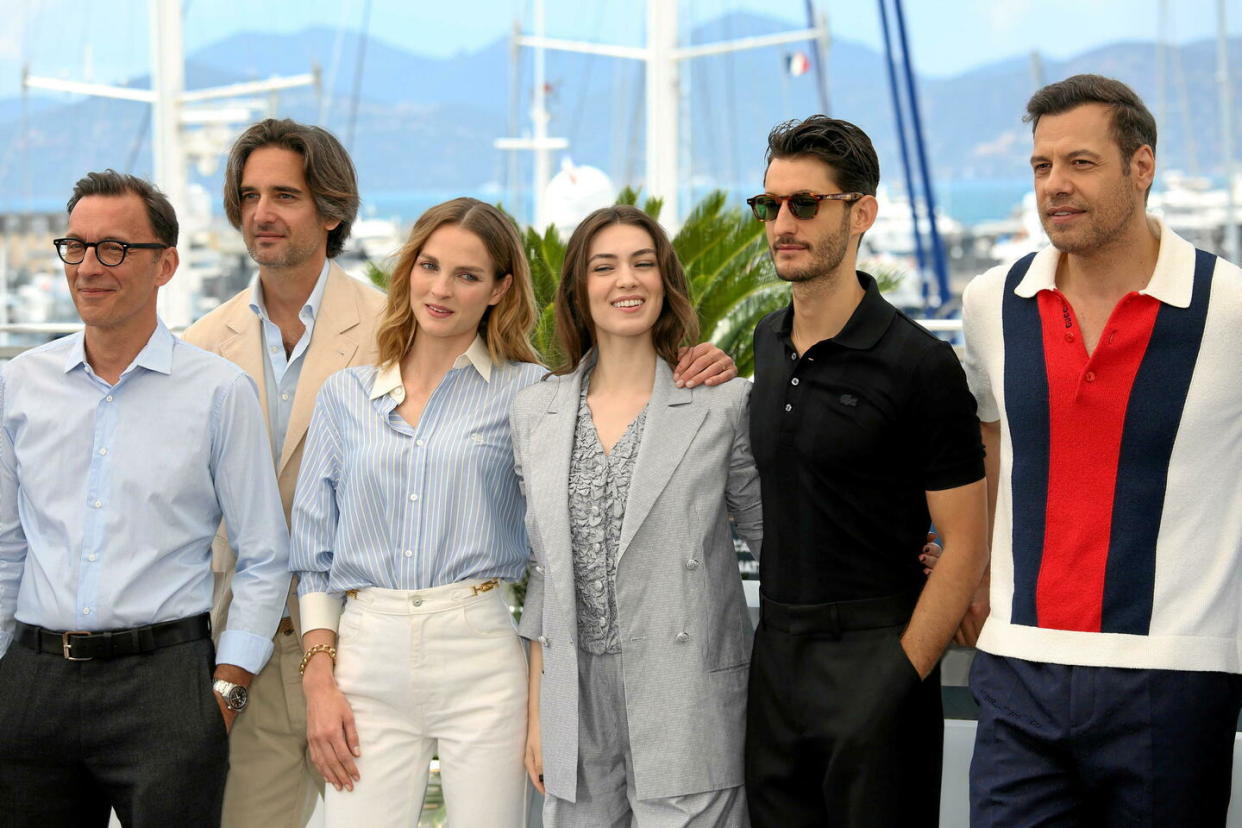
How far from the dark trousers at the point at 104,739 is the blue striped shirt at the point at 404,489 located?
1.31ft

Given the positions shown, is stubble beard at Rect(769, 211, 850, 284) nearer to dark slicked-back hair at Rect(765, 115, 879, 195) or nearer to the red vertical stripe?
dark slicked-back hair at Rect(765, 115, 879, 195)

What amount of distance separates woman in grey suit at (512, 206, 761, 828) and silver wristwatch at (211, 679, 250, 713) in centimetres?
70

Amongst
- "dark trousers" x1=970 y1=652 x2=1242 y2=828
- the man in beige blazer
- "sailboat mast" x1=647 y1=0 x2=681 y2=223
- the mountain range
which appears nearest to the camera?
"dark trousers" x1=970 y1=652 x2=1242 y2=828

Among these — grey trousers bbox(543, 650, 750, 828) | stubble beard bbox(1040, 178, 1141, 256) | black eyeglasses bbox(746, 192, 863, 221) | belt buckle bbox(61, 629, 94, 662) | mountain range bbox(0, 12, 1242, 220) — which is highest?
mountain range bbox(0, 12, 1242, 220)

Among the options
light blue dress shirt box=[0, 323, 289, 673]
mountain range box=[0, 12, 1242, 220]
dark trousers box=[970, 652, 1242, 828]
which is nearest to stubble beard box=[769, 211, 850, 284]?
dark trousers box=[970, 652, 1242, 828]

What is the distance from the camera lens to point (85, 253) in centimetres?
320

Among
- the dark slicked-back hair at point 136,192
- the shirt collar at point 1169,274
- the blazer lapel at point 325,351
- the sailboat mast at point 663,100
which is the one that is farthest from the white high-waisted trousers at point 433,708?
the sailboat mast at point 663,100

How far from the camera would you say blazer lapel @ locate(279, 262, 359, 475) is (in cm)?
365

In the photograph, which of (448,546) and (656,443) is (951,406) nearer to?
(656,443)

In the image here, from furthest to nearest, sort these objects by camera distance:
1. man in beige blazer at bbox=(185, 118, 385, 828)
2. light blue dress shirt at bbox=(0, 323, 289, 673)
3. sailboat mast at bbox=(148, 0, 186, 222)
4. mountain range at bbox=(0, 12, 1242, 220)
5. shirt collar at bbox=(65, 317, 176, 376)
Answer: mountain range at bbox=(0, 12, 1242, 220) → sailboat mast at bbox=(148, 0, 186, 222) → man in beige blazer at bbox=(185, 118, 385, 828) → shirt collar at bbox=(65, 317, 176, 376) → light blue dress shirt at bbox=(0, 323, 289, 673)

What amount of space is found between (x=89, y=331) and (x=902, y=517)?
2034mm

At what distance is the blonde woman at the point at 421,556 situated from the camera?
3.16 m

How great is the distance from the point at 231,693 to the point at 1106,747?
2.01 metres

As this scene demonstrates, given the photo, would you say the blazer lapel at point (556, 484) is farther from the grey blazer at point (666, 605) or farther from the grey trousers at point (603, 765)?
the grey trousers at point (603, 765)
